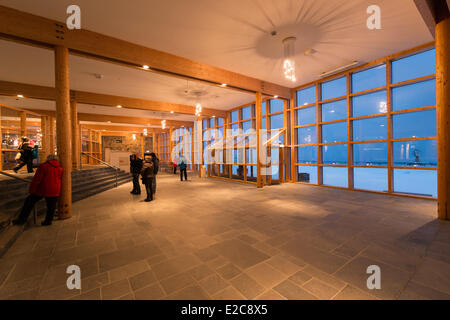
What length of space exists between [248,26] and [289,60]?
1368 millimetres

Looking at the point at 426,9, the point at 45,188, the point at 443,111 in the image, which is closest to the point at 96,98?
the point at 45,188

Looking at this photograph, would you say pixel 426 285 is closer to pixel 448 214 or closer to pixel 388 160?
pixel 448 214

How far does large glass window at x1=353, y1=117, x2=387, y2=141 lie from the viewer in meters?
6.78

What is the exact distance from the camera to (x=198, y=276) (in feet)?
6.99

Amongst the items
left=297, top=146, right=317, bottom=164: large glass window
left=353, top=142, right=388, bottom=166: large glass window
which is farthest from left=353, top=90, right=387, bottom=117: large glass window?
left=297, top=146, right=317, bottom=164: large glass window

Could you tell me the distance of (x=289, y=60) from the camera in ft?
15.9

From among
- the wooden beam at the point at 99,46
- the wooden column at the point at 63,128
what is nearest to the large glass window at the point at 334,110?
the wooden beam at the point at 99,46

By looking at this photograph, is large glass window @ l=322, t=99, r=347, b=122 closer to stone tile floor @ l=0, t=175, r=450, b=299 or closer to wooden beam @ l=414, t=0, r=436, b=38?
wooden beam @ l=414, t=0, r=436, b=38

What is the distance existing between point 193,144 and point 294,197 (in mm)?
11753

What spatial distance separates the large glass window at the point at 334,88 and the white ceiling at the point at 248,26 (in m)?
1.33

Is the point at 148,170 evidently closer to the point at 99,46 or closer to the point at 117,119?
the point at 99,46

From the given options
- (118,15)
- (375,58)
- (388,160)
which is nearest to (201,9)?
(118,15)

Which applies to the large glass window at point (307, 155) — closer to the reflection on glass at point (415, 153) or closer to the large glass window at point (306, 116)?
the large glass window at point (306, 116)

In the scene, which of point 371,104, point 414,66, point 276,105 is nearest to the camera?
point 414,66
